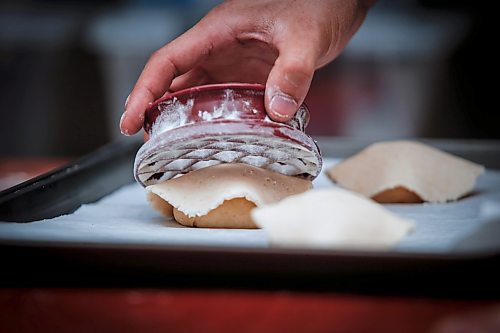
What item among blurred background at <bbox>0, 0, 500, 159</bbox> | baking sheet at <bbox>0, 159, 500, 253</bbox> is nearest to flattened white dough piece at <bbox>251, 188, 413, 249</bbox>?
baking sheet at <bbox>0, 159, 500, 253</bbox>

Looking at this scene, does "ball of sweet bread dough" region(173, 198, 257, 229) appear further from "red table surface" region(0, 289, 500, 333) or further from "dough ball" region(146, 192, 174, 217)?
"red table surface" region(0, 289, 500, 333)

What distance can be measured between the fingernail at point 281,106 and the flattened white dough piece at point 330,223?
212mm

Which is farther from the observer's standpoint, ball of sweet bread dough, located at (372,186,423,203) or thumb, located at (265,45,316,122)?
ball of sweet bread dough, located at (372,186,423,203)

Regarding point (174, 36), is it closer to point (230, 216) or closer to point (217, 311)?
point (230, 216)

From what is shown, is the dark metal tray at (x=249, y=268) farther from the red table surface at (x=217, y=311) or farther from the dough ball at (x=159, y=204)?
the dough ball at (x=159, y=204)

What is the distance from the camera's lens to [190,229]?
3.94ft

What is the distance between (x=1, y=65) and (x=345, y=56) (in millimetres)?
1852

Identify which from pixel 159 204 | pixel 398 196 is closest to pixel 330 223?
pixel 159 204

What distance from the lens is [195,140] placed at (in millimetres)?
1140

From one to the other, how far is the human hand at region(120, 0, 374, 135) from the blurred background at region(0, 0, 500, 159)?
182 centimetres

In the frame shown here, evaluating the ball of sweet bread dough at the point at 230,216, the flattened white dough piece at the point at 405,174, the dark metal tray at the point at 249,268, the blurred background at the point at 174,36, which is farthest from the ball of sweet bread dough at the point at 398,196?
the blurred background at the point at 174,36

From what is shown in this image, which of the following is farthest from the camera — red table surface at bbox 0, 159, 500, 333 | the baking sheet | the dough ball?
the dough ball

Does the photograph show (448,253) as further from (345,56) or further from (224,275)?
(345,56)

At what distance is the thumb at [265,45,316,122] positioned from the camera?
44.3 inches
